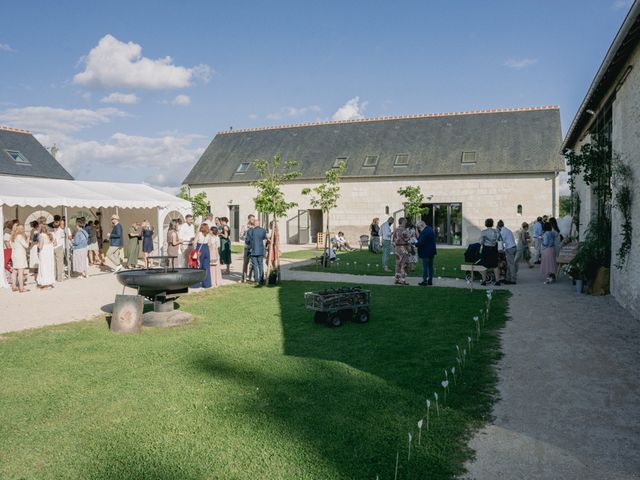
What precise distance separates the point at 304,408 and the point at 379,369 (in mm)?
1399

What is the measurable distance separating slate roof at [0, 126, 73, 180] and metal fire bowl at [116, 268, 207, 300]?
25.9 meters

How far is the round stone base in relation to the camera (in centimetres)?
821

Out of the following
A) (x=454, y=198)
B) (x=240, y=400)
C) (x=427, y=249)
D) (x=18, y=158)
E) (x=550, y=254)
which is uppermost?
→ (x=18, y=158)

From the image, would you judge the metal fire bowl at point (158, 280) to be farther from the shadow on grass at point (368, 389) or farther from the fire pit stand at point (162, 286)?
the shadow on grass at point (368, 389)

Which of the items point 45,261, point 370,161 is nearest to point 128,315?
point 45,261

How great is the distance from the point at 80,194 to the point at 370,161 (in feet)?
61.7

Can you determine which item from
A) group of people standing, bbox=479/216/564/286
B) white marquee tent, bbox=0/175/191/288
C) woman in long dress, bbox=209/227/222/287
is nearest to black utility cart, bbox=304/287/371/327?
group of people standing, bbox=479/216/564/286

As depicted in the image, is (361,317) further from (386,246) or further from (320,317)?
(386,246)

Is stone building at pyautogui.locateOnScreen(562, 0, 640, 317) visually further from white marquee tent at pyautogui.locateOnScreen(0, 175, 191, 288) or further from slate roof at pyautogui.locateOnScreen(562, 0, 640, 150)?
white marquee tent at pyautogui.locateOnScreen(0, 175, 191, 288)

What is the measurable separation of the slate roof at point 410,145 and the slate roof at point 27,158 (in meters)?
8.50

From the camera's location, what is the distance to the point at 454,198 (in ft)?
96.2

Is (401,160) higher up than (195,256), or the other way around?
(401,160)

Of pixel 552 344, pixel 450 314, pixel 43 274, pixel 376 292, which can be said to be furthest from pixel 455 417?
pixel 43 274

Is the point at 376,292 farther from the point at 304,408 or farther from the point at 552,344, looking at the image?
the point at 304,408
